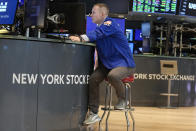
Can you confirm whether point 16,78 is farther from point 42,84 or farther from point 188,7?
point 188,7

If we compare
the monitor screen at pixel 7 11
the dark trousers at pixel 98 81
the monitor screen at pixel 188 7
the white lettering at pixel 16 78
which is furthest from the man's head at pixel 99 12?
the monitor screen at pixel 188 7

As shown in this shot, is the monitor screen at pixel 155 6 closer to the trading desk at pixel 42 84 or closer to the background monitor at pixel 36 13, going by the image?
the trading desk at pixel 42 84

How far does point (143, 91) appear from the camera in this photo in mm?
7902

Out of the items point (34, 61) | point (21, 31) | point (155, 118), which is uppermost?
point (21, 31)

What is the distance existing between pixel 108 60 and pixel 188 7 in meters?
5.04

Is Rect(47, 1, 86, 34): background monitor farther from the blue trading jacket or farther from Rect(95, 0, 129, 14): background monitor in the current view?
Rect(95, 0, 129, 14): background monitor

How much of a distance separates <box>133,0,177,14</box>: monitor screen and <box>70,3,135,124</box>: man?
399 centimetres

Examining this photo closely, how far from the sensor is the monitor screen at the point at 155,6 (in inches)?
329

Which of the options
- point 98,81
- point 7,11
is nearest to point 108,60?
point 98,81

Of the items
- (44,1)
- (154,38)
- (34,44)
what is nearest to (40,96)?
(34,44)

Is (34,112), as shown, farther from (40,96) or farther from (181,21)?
(181,21)

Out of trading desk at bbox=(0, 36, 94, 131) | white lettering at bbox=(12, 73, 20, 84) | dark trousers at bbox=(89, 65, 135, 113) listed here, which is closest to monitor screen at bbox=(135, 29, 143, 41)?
dark trousers at bbox=(89, 65, 135, 113)

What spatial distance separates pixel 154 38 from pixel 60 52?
4665 millimetres

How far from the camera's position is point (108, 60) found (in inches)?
175
